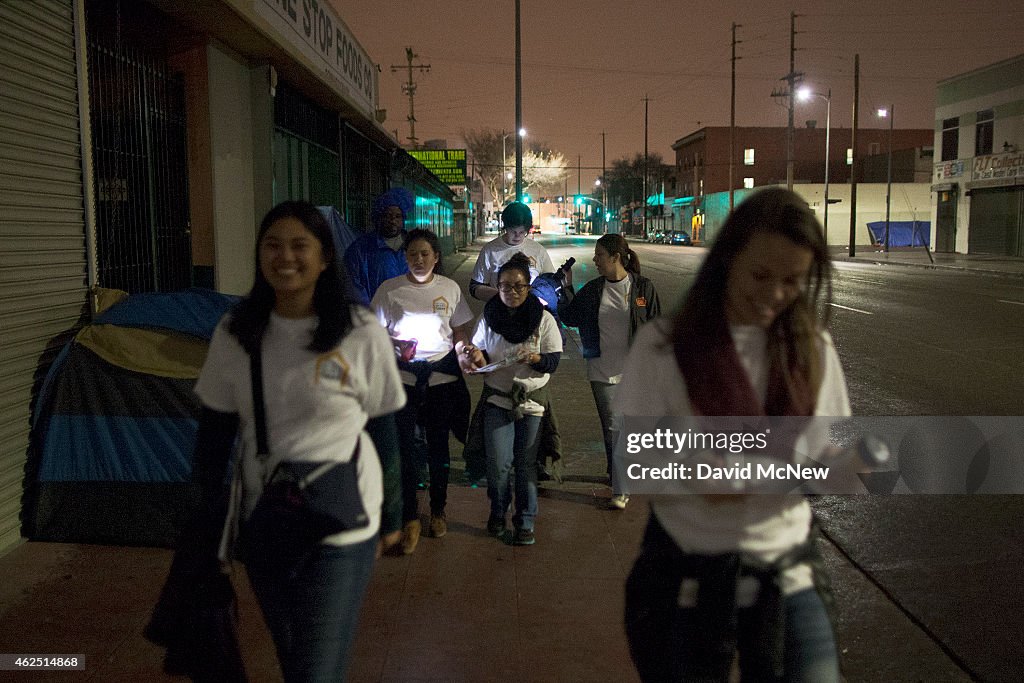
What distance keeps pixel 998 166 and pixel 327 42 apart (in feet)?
123

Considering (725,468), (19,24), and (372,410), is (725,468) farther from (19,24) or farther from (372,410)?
(19,24)

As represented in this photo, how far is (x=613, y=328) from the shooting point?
550cm

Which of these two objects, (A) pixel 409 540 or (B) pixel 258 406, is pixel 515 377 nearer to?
(A) pixel 409 540

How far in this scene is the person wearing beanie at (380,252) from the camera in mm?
5809

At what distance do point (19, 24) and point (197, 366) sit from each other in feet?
6.65

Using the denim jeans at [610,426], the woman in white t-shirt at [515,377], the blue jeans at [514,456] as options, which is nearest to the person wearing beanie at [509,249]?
the denim jeans at [610,426]

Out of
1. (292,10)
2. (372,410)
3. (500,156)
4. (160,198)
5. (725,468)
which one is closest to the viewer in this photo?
(725,468)

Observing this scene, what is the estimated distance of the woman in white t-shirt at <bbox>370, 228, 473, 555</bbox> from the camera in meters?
4.87

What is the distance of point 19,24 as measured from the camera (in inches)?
181

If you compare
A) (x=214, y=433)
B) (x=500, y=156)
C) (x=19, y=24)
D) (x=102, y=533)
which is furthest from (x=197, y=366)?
(x=500, y=156)

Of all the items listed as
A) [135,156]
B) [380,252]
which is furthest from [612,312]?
[135,156]

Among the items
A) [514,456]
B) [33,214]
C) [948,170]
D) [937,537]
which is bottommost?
[937,537]

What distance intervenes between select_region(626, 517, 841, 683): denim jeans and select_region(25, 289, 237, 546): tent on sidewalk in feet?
10.4

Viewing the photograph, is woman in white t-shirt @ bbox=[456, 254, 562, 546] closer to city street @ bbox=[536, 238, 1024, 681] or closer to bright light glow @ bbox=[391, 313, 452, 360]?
bright light glow @ bbox=[391, 313, 452, 360]
